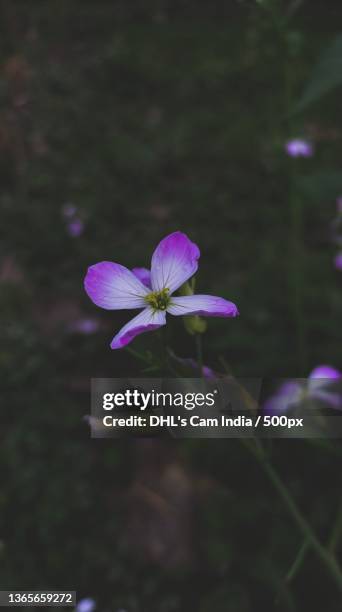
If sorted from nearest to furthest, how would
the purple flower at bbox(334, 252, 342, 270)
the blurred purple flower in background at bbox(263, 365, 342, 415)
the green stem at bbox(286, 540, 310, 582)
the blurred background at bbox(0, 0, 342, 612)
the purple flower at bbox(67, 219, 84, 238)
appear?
the green stem at bbox(286, 540, 310, 582), the blurred purple flower in background at bbox(263, 365, 342, 415), the blurred background at bbox(0, 0, 342, 612), the purple flower at bbox(334, 252, 342, 270), the purple flower at bbox(67, 219, 84, 238)

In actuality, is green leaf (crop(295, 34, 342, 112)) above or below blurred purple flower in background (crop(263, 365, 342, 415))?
above

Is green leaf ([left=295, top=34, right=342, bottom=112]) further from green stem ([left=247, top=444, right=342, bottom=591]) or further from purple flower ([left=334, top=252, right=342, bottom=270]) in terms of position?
purple flower ([left=334, top=252, right=342, bottom=270])

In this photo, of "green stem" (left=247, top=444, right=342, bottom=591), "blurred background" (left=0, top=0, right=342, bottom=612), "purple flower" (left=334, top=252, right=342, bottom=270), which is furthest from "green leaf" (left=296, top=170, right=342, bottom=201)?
"green stem" (left=247, top=444, right=342, bottom=591)

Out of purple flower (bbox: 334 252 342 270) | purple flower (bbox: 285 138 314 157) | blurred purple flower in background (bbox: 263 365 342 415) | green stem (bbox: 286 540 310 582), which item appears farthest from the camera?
purple flower (bbox: 334 252 342 270)

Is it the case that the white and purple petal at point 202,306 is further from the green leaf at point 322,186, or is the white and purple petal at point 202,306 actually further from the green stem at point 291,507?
the green leaf at point 322,186

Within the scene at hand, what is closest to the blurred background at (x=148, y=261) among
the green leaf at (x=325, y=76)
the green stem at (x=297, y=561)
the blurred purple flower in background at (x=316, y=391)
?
the green leaf at (x=325, y=76)

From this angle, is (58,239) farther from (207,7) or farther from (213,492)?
(207,7)

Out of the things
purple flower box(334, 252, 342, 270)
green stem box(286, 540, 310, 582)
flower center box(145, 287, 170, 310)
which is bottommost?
green stem box(286, 540, 310, 582)

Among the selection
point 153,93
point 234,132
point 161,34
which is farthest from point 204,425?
point 161,34
